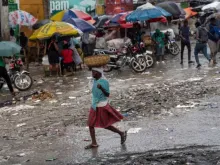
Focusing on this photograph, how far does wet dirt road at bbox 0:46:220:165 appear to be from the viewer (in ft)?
22.5

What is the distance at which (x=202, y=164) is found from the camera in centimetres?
599

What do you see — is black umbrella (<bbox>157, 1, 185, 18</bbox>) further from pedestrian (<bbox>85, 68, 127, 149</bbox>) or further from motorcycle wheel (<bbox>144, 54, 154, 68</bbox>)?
pedestrian (<bbox>85, 68, 127, 149</bbox>)

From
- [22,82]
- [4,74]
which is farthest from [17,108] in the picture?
[22,82]

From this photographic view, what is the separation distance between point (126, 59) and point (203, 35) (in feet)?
8.75

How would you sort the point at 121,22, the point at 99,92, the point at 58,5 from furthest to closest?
the point at 58,5
the point at 121,22
the point at 99,92

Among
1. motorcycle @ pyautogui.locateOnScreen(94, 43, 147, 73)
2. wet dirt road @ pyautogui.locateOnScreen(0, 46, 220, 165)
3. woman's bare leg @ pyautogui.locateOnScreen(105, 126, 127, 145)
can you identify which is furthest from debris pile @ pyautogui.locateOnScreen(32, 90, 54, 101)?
woman's bare leg @ pyautogui.locateOnScreen(105, 126, 127, 145)

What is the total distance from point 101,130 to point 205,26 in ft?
28.4

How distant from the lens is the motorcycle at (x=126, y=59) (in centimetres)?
1548

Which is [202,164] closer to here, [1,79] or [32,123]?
[32,123]

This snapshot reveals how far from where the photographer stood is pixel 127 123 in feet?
28.3

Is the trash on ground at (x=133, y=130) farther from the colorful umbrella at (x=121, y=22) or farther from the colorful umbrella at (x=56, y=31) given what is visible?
the colorful umbrella at (x=121, y=22)

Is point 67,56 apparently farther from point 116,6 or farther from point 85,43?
point 116,6

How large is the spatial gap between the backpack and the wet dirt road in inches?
66.6

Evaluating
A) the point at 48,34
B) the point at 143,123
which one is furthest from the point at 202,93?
the point at 48,34
